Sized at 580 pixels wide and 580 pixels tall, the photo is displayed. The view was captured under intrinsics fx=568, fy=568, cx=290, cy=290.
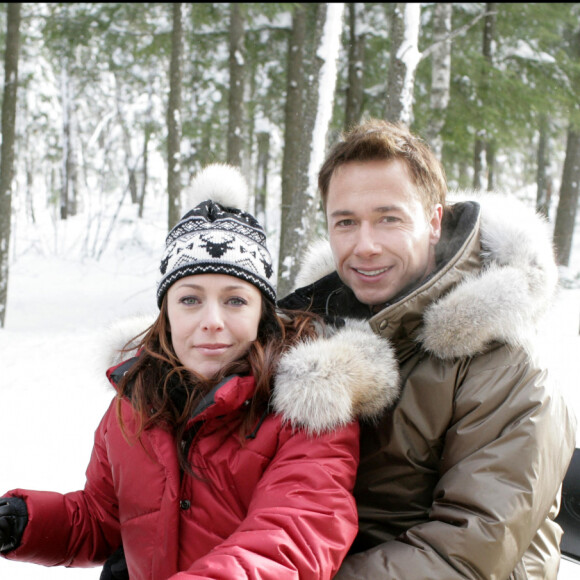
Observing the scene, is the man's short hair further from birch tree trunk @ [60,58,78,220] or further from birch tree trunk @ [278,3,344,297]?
birch tree trunk @ [60,58,78,220]

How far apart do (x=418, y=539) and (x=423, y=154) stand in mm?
1441

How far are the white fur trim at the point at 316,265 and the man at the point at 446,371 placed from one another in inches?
8.0

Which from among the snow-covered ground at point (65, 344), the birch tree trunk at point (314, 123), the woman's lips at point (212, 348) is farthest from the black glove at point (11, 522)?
the birch tree trunk at point (314, 123)

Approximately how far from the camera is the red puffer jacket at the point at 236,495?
1564mm

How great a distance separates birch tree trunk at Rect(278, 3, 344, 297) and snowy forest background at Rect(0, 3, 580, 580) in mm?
19

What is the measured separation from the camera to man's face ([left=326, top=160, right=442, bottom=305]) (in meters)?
2.24

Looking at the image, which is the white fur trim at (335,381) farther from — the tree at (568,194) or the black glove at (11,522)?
the tree at (568,194)

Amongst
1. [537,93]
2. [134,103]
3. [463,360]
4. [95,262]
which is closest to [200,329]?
[463,360]

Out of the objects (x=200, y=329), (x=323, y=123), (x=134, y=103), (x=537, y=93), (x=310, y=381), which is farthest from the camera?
(x=134, y=103)

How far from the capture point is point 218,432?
6.54 ft

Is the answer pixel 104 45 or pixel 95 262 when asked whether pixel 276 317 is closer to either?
pixel 104 45

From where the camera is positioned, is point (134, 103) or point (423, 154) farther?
point (134, 103)

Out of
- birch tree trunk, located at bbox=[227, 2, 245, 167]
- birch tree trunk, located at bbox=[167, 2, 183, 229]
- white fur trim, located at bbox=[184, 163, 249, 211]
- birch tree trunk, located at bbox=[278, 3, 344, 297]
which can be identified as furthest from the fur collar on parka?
birch tree trunk, located at bbox=[167, 2, 183, 229]

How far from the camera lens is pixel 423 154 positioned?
2309mm
